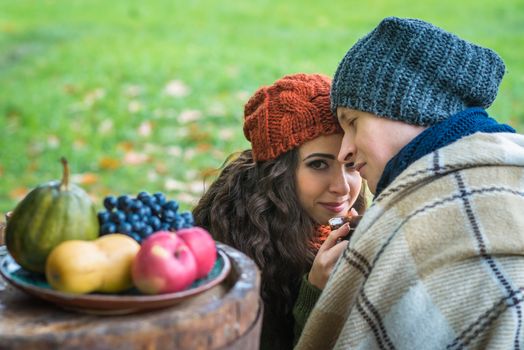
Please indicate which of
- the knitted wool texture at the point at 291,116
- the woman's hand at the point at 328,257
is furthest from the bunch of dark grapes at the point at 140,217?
the knitted wool texture at the point at 291,116

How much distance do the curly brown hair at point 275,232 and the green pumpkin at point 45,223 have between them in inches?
48.8

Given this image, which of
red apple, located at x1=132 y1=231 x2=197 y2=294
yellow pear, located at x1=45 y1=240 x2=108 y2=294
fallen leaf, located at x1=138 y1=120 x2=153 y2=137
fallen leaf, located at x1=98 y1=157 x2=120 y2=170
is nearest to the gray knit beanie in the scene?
red apple, located at x1=132 y1=231 x2=197 y2=294

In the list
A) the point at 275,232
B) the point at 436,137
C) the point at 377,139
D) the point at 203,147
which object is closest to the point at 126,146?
the point at 203,147

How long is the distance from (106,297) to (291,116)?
1356 millimetres

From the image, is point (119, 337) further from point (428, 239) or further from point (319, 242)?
point (319, 242)

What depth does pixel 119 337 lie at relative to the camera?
162 cm

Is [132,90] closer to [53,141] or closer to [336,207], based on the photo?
[53,141]

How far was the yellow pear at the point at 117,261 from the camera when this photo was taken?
177 cm

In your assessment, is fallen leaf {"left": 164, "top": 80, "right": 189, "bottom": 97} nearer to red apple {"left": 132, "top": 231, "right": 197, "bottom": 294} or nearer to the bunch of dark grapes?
the bunch of dark grapes

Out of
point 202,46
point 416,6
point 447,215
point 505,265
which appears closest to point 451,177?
point 447,215

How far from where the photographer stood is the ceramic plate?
1.70m

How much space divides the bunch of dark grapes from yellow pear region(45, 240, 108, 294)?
6.8 inches

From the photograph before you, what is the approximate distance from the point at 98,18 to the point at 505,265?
9.64m

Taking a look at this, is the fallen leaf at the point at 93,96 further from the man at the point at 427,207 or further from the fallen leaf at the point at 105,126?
the man at the point at 427,207
